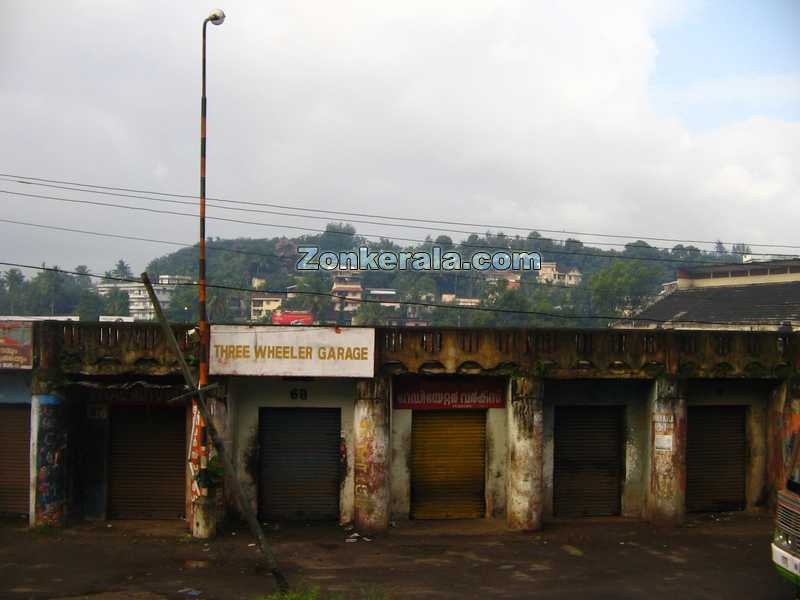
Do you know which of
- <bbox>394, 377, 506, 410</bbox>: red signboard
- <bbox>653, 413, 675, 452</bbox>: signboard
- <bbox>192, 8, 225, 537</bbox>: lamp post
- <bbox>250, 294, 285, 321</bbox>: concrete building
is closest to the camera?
<bbox>192, 8, 225, 537</bbox>: lamp post

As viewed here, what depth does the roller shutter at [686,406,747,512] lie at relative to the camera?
18484 mm

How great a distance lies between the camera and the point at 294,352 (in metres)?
16.4

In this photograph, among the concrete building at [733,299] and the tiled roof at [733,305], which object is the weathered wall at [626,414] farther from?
the tiled roof at [733,305]

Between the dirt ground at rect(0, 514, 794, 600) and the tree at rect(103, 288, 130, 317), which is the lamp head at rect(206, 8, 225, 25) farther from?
the tree at rect(103, 288, 130, 317)

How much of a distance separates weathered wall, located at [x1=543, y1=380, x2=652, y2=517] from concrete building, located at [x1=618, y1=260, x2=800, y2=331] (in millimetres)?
13201

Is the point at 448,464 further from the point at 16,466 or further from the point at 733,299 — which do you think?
the point at 733,299

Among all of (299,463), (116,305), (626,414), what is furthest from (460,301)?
(299,463)

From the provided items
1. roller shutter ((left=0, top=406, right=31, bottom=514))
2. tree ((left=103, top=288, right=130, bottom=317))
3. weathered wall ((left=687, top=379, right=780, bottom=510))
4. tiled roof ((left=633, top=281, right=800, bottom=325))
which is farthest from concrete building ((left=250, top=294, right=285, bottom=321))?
weathered wall ((left=687, top=379, right=780, bottom=510))

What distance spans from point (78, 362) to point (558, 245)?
184269 millimetres

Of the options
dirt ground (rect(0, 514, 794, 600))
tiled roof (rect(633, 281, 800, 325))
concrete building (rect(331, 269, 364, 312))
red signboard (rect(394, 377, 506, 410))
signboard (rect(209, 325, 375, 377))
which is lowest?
dirt ground (rect(0, 514, 794, 600))

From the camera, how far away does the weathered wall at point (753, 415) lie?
60.7ft

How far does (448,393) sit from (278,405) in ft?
13.7

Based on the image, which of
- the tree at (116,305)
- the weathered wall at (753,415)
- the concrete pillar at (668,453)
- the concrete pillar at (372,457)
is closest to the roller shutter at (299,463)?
the concrete pillar at (372,457)

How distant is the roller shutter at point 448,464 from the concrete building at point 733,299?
15473 millimetres
